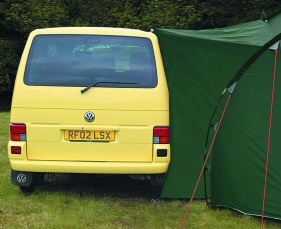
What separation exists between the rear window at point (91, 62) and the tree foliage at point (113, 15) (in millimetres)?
16372

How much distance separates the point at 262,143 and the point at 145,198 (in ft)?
5.29

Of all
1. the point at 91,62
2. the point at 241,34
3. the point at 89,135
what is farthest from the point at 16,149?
the point at 241,34

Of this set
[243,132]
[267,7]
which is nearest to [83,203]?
[243,132]

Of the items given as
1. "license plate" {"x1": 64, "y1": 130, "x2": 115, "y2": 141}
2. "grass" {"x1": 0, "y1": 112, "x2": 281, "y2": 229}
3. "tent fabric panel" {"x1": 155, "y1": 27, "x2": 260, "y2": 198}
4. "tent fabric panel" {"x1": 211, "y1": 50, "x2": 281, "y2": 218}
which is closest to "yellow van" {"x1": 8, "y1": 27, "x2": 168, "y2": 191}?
"license plate" {"x1": 64, "y1": 130, "x2": 115, "y2": 141}

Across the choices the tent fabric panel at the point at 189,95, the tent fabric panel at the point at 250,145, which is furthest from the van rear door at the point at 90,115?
the tent fabric panel at the point at 250,145

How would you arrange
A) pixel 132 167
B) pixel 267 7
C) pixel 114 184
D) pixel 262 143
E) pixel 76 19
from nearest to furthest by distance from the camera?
pixel 262 143 < pixel 132 167 < pixel 114 184 < pixel 267 7 < pixel 76 19

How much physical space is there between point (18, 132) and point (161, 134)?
1.53 metres

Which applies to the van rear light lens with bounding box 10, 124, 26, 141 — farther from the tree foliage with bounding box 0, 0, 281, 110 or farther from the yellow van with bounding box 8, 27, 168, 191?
the tree foliage with bounding box 0, 0, 281, 110

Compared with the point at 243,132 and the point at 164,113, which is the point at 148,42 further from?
the point at 243,132

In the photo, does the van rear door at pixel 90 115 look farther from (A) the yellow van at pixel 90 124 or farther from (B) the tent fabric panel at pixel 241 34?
(B) the tent fabric panel at pixel 241 34

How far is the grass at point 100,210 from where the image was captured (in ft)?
17.7

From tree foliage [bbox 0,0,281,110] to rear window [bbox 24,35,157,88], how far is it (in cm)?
1637

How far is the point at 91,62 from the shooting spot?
19.8ft

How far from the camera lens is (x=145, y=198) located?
637 cm
